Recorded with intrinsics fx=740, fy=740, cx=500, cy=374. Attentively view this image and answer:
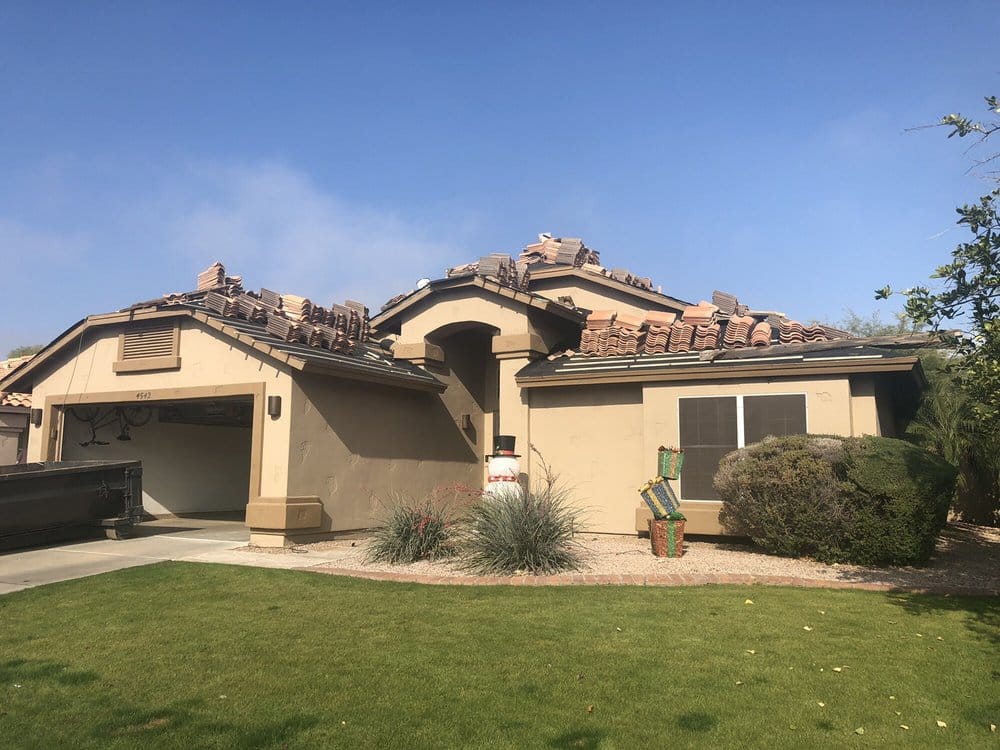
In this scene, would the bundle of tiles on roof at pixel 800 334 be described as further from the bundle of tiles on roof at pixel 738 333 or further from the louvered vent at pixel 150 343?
the louvered vent at pixel 150 343

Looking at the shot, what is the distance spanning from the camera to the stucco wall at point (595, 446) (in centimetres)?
1361

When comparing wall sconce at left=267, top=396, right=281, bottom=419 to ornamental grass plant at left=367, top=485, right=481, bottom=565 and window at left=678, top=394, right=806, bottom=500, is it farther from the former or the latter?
window at left=678, top=394, right=806, bottom=500

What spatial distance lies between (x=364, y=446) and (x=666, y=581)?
277 inches

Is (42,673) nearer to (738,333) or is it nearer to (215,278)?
(738,333)

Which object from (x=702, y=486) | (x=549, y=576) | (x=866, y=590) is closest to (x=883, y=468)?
(x=866, y=590)

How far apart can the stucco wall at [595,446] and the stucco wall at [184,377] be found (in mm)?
4841

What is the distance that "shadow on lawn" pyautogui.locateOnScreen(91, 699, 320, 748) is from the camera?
4355 millimetres

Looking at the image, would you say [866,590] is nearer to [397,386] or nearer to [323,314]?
[397,386]

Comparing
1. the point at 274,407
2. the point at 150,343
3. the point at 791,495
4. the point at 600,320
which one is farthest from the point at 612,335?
the point at 150,343

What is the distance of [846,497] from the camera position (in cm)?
945

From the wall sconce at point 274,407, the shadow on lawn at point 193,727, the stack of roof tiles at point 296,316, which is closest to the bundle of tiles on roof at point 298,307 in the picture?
the stack of roof tiles at point 296,316

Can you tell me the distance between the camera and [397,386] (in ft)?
47.8

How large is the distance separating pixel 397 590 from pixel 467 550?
1.69m

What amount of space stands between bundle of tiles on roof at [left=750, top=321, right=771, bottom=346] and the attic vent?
418 inches
